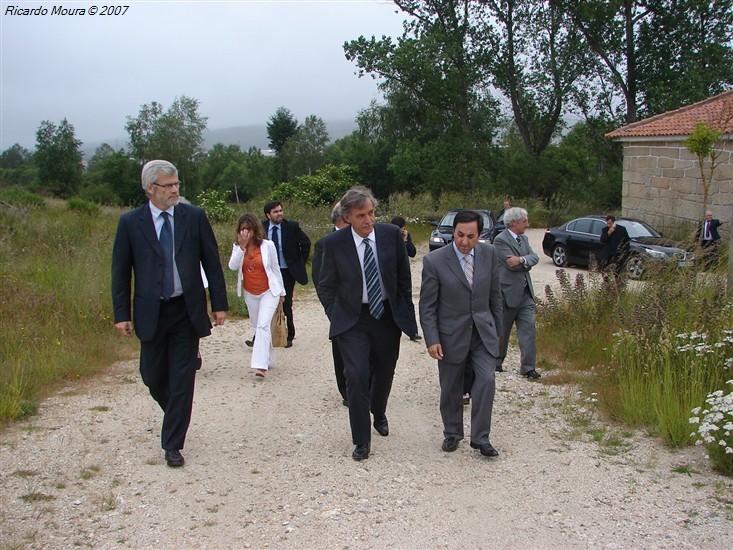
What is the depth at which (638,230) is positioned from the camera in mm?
18891

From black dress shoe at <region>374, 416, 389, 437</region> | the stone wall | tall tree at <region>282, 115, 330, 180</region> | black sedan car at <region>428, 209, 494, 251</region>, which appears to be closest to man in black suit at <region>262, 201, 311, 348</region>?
black dress shoe at <region>374, 416, 389, 437</region>

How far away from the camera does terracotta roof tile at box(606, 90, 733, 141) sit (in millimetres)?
22986

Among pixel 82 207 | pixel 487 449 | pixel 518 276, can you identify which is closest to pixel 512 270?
pixel 518 276

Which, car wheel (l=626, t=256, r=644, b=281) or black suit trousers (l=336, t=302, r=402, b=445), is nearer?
black suit trousers (l=336, t=302, r=402, b=445)

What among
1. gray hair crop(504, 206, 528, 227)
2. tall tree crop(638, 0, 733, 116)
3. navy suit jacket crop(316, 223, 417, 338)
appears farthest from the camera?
tall tree crop(638, 0, 733, 116)

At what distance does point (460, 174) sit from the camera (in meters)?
41.4

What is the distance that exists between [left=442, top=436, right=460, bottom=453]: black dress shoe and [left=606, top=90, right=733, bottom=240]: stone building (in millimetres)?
19796

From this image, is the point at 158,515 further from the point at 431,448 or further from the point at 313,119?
the point at 313,119

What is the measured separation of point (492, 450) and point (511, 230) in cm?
277

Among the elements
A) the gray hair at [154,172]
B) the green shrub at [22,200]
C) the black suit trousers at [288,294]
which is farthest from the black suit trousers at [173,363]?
the green shrub at [22,200]

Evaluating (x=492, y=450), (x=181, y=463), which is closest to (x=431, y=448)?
(x=492, y=450)

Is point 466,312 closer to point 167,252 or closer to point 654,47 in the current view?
point 167,252

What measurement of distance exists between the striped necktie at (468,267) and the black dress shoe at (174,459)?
2.45 meters

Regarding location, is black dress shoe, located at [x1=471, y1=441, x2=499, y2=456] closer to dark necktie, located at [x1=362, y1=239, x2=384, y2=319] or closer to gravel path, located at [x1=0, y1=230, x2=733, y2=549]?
gravel path, located at [x1=0, y1=230, x2=733, y2=549]
